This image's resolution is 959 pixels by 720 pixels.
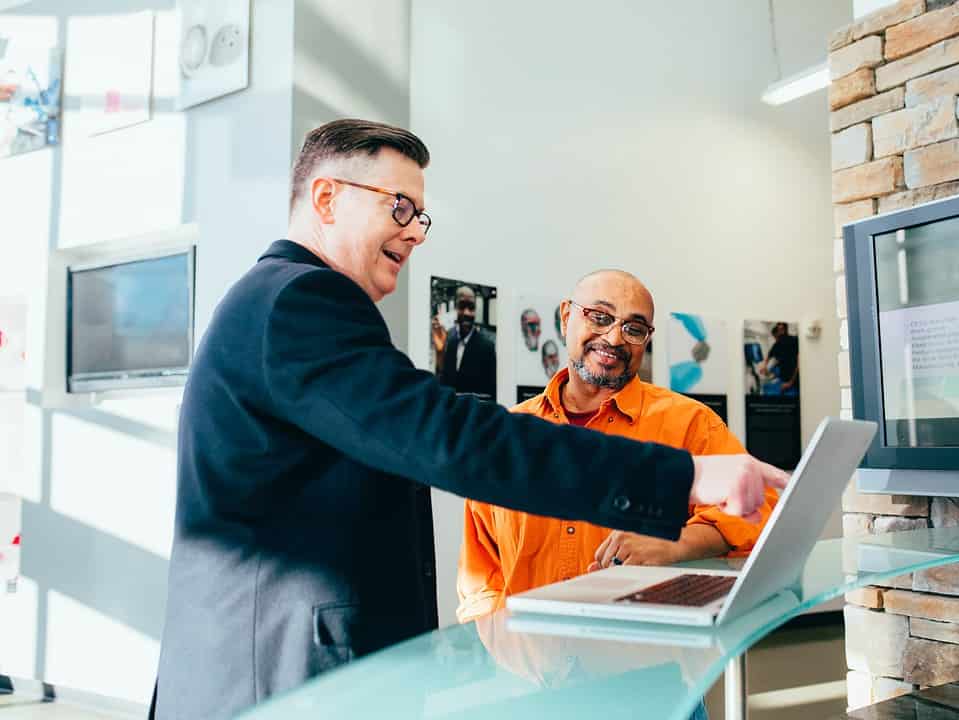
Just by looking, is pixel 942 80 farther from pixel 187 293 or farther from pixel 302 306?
pixel 187 293

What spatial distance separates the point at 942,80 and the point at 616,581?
1.92m

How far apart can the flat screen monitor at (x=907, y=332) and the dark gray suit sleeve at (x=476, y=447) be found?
1666mm

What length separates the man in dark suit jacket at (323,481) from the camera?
1.08 meters

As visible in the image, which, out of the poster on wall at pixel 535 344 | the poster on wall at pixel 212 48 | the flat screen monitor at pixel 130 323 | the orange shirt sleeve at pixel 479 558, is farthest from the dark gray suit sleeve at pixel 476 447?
the poster on wall at pixel 535 344

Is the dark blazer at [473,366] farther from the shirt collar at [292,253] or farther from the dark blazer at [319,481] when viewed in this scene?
the dark blazer at [319,481]

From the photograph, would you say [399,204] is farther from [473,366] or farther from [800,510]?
[473,366]

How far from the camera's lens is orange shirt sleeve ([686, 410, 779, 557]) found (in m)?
1.90

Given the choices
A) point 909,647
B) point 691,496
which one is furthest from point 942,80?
point 691,496

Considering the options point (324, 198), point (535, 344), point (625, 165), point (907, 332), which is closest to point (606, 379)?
point (907, 332)

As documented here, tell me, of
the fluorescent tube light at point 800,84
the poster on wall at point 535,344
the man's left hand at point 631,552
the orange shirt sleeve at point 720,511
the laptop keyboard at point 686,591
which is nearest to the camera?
the laptop keyboard at point 686,591

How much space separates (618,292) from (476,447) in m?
1.31

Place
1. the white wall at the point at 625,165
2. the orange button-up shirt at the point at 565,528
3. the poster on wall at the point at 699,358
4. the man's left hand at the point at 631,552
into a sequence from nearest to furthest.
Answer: the man's left hand at the point at 631,552, the orange button-up shirt at the point at 565,528, the white wall at the point at 625,165, the poster on wall at the point at 699,358

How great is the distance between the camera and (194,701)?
1.23 m

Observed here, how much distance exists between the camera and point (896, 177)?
2645 mm
